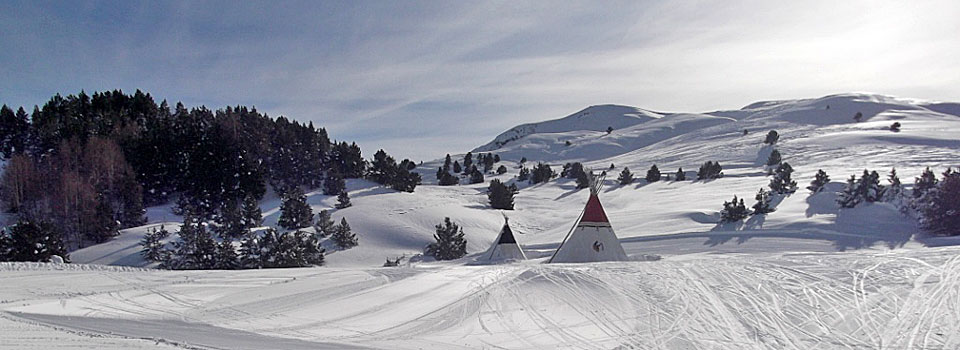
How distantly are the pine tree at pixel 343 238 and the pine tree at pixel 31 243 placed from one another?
10.0 m

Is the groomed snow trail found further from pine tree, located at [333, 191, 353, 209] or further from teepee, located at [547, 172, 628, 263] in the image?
pine tree, located at [333, 191, 353, 209]

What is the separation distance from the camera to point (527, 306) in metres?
10.8

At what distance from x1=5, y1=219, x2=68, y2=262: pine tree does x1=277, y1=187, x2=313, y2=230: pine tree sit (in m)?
8.70

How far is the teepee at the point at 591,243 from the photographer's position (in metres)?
19.1

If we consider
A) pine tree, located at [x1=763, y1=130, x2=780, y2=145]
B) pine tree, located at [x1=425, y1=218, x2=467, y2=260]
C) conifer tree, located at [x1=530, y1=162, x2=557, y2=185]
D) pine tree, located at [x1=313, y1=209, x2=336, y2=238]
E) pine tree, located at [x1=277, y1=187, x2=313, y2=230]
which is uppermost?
pine tree, located at [x1=763, y1=130, x2=780, y2=145]

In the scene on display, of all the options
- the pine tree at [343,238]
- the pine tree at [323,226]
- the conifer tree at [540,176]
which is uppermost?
the conifer tree at [540,176]

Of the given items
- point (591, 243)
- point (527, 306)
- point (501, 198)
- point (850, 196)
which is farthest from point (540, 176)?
point (527, 306)

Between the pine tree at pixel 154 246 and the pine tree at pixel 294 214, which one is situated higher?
the pine tree at pixel 294 214

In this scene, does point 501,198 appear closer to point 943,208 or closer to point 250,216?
point 250,216

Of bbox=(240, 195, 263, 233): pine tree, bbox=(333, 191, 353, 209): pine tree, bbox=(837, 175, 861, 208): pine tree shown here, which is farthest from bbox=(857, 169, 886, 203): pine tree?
bbox=(240, 195, 263, 233): pine tree

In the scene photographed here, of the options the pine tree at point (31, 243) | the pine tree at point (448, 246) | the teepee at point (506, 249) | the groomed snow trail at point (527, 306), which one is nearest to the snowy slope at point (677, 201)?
the pine tree at point (448, 246)

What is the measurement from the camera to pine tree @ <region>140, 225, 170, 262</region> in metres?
23.8

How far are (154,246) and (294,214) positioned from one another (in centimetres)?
618

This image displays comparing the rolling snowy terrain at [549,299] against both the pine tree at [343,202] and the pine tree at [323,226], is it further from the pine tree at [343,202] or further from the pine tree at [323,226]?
the pine tree at [343,202]
